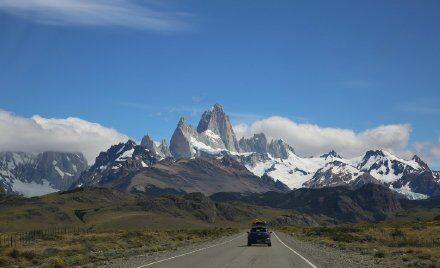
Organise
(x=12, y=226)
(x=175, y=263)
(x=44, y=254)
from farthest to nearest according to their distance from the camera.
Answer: (x=12, y=226) < (x=44, y=254) < (x=175, y=263)

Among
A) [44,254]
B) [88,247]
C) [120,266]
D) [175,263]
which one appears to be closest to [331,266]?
[175,263]

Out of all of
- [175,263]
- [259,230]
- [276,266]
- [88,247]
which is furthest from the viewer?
[259,230]

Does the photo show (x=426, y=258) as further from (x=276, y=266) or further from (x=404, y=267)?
(x=276, y=266)

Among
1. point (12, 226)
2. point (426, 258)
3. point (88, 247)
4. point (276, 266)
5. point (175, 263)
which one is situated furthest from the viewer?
point (12, 226)

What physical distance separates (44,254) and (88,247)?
27.5 ft

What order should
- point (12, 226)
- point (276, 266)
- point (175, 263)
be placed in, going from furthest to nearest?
point (12, 226) → point (175, 263) → point (276, 266)

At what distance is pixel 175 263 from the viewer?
115 feet

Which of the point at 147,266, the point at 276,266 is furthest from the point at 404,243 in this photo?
the point at 147,266

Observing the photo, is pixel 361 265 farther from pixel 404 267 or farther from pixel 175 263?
pixel 175 263

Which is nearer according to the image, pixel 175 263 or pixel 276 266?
pixel 276 266

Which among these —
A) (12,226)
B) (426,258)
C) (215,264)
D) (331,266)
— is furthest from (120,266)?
(12,226)

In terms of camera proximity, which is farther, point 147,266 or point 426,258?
point 426,258

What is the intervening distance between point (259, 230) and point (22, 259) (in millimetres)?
26789

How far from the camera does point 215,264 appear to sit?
3409 centimetres
